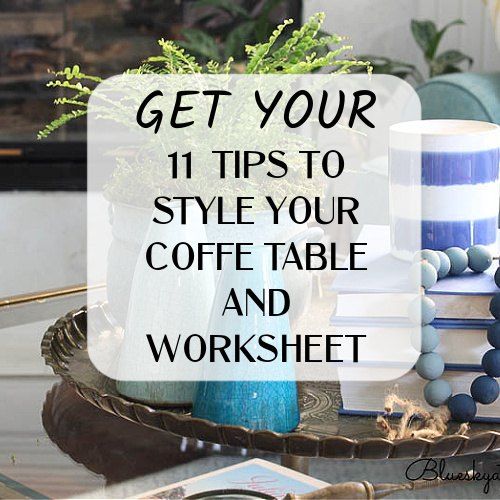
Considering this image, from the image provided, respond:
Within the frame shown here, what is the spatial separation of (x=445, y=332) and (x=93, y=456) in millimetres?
313

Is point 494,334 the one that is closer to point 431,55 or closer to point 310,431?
→ point 310,431

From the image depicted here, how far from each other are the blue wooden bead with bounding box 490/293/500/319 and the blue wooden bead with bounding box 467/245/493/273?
65mm

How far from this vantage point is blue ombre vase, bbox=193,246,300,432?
2.66 feet

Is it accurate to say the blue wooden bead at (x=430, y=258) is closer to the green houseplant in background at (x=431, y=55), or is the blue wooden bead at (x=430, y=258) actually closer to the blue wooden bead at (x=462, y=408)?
the blue wooden bead at (x=462, y=408)

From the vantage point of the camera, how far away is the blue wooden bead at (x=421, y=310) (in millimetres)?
846

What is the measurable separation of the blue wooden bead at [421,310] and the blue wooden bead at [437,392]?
0.17ft

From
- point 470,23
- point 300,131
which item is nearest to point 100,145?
point 300,131

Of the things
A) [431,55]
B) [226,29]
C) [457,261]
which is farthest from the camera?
[226,29]

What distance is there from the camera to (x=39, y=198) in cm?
273

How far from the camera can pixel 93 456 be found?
854mm

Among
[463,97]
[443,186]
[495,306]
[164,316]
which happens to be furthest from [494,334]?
[463,97]

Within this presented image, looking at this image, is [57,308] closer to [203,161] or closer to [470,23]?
[203,161]

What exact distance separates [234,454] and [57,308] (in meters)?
0.48

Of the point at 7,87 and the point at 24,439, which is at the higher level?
the point at 7,87
